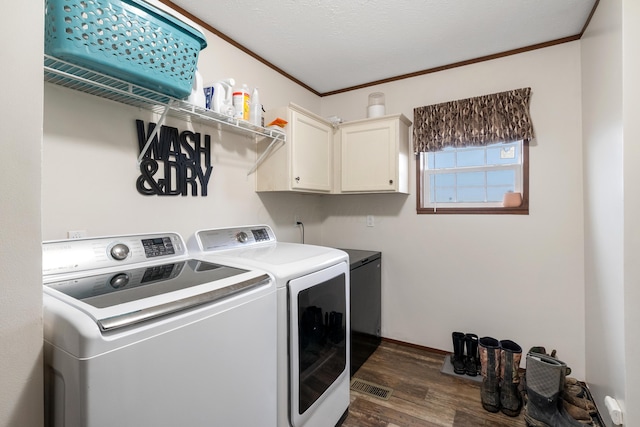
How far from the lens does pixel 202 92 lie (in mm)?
1562

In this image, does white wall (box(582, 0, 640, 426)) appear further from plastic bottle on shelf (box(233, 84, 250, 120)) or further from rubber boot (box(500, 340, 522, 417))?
plastic bottle on shelf (box(233, 84, 250, 120))

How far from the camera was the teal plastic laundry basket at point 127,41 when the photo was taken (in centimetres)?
100

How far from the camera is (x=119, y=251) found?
132 cm

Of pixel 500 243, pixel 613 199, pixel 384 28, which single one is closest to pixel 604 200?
pixel 613 199

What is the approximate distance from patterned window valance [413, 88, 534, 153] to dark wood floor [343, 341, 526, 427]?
1.79m

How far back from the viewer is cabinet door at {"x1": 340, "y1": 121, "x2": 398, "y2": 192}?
8.05 feet

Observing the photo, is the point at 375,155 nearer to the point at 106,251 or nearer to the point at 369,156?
the point at 369,156

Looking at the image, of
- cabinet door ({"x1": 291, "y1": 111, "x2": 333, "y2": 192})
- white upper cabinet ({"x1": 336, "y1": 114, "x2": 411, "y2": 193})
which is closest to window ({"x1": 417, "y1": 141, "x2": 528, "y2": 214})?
white upper cabinet ({"x1": 336, "y1": 114, "x2": 411, "y2": 193})

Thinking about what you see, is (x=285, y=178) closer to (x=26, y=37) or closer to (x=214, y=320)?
(x=214, y=320)

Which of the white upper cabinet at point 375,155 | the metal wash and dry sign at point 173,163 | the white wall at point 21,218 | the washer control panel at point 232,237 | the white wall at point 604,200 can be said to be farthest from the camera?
the white upper cabinet at point 375,155

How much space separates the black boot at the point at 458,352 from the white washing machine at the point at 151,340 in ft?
5.53

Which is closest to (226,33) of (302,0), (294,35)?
(294,35)

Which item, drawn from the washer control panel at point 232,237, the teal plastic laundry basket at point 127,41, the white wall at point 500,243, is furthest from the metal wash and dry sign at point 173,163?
the white wall at point 500,243

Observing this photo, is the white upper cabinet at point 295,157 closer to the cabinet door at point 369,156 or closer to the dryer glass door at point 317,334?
the cabinet door at point 369,156
